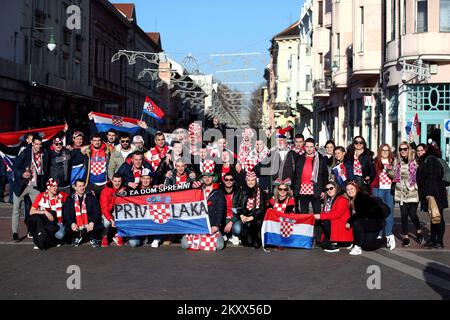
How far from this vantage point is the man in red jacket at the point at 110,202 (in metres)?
12.7

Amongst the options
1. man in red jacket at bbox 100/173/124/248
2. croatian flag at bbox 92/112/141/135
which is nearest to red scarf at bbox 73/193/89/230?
man in red jacket at bbox 100/173/124/248

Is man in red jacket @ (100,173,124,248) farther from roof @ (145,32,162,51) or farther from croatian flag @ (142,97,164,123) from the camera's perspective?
roof @ (145,32,162,51)

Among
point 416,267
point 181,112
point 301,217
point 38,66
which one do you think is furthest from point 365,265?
point 181,112

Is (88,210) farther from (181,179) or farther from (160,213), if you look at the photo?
(181,179)

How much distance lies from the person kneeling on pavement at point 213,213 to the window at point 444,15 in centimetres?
1829

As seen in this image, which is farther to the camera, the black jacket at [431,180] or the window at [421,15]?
Result: the window at [421,15]

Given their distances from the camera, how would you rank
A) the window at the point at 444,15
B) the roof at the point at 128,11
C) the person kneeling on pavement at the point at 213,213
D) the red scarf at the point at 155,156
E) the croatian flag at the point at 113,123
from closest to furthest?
the person kneeling on pavement at the point at 213,213
the red scarf at the point at 155,156
the croatian flag at the point at 113,123
the window at the point at 444,15
the roof at the point at 128,11

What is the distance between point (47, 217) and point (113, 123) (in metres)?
5.66

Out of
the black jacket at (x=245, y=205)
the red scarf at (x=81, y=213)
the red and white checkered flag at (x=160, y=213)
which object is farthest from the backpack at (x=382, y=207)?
the red scarf at (x=81, y=213)

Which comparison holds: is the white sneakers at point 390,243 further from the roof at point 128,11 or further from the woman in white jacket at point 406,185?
the roof at point 128,11

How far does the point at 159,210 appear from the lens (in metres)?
12.6

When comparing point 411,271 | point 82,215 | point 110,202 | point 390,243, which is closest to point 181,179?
point 110,202

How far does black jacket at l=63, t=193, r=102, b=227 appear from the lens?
12.2 meters

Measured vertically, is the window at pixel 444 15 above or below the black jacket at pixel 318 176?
above
